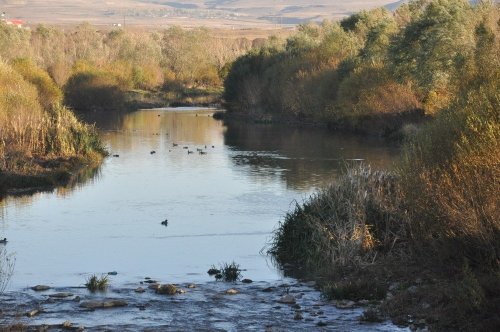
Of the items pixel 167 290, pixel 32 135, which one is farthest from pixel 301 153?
pixel 167 290

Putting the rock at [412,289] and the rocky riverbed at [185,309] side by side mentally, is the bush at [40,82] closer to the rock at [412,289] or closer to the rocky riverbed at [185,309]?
the rocky riverbed at [185,309]

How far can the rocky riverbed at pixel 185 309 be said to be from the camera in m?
14.6

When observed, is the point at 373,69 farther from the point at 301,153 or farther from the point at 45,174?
the point at 45,174

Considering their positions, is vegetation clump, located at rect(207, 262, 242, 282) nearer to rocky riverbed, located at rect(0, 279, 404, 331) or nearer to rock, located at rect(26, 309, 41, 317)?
rocky riverbed, located at rect(0, 279, 404, 331)

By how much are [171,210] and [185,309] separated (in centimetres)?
1282

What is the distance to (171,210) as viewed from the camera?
28.6 m

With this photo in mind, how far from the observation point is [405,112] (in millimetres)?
53000

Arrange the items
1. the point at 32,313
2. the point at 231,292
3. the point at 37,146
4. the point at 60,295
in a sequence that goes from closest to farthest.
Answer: the point at 32,313, the point at 60,295, the point at 231,292, the point at 37,146

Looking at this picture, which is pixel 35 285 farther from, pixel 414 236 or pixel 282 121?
pixel 282 121

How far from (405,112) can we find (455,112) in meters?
35.8

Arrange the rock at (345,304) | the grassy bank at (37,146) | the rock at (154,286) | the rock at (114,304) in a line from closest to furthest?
the rock at (345,304), the rock at (114,304), the rock at (154,286), the grassy bank at (37,146)

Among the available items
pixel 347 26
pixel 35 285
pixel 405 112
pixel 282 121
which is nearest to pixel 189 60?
pixel 347 26

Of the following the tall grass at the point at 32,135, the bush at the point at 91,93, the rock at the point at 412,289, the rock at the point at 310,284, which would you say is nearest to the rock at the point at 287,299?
the rock at the point at 310,284

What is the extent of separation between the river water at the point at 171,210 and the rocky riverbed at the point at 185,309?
148 mm
